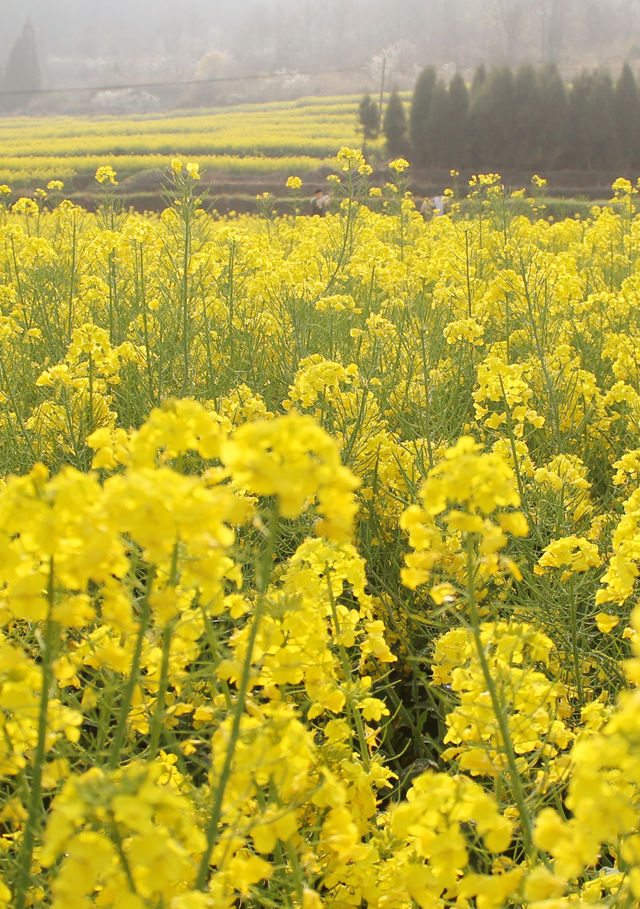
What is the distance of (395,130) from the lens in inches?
1017

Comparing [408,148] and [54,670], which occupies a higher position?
[408,148]

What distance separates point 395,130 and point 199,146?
9.10 metres

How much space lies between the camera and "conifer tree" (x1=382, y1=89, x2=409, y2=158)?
84.3ft

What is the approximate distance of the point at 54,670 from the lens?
108cm

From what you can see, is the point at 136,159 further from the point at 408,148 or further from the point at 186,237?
the point at 186,237

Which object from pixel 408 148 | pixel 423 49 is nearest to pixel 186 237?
pixel 408 148

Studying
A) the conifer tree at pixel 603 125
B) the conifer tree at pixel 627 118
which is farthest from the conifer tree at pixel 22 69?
the conifer tree at pixel 627 118

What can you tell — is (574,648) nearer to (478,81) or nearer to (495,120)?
Answer: (495,120)

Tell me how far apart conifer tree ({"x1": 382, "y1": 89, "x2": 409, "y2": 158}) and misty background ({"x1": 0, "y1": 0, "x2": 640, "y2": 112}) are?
32.4m

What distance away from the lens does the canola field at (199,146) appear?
25328 mm

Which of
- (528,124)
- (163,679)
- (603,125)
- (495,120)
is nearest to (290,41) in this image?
(495,120)

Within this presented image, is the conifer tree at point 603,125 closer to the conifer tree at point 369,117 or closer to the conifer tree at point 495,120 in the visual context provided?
the conifer tree at point 495,120

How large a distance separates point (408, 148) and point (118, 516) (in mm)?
26886

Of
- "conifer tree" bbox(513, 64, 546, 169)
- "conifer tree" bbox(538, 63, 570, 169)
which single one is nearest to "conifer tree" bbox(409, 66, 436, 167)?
"conifer tree" bbox(513, 64, 546, 169)
